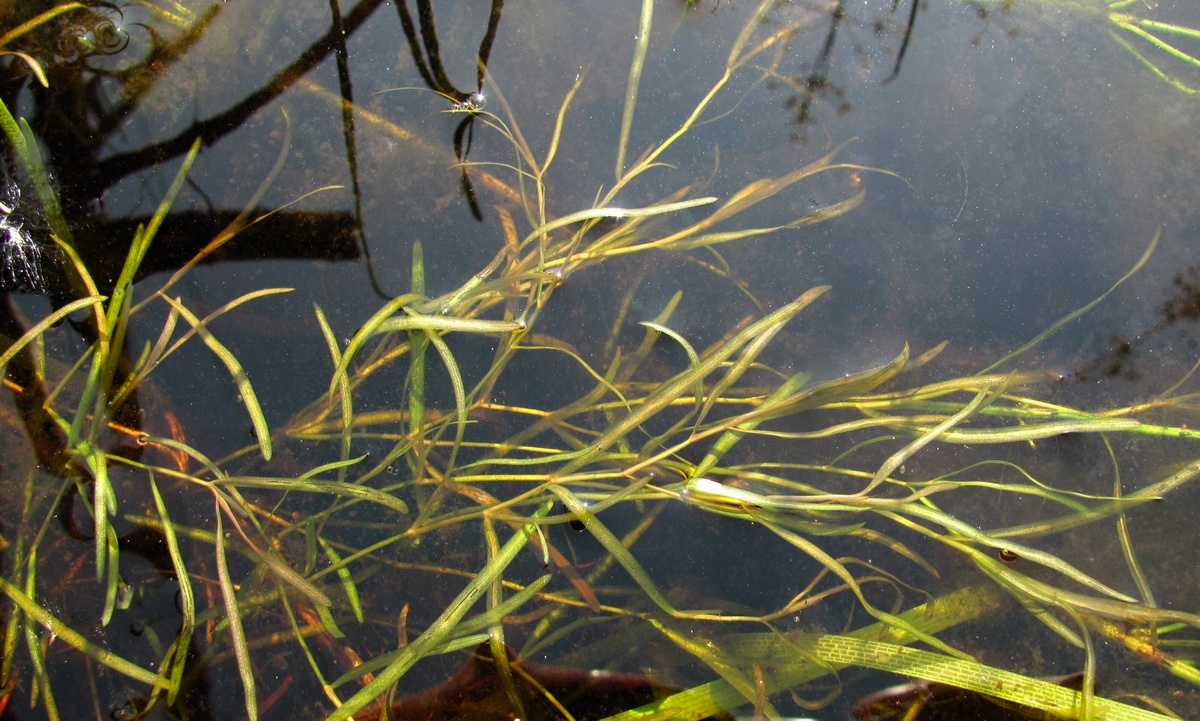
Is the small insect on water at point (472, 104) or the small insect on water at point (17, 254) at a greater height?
the small insect on water at point (472, 104)

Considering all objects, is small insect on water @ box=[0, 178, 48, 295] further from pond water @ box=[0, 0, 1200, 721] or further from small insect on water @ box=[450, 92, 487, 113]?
small insect on water @ box=[450, 92, 487, 113]

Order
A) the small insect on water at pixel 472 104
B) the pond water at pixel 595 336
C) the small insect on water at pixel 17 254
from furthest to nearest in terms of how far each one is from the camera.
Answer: the small insect on water at pixel 472 104 < the small insect on water at pixel 17 254 < the pond water at pixel 595 336

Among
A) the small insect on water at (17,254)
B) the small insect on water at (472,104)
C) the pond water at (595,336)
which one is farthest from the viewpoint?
the small insect on water at (472,104)

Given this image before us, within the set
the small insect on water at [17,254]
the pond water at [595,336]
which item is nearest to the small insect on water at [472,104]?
the pond water at [595,336]

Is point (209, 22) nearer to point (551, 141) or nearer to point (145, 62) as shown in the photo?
point (145, 62)

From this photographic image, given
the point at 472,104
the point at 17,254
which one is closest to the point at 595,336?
the point at 472,104

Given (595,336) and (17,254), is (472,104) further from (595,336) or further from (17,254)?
(17,254)

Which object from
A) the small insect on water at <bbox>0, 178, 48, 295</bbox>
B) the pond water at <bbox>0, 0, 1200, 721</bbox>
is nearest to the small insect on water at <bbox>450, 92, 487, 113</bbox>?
the pond water at <bbox>0, 0, 1200, 721</bbox>

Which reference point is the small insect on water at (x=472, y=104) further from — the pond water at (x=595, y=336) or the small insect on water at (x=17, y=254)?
the small insect on water at (x=17, y=254)

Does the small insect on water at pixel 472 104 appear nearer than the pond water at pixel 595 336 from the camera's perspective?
No
